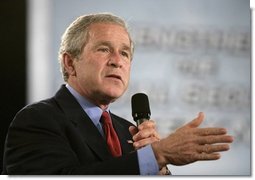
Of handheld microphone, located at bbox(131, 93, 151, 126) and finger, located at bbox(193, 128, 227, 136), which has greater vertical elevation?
handheld microphone, located at bbox(131, 93, 151, 126)

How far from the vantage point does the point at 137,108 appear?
217 cm

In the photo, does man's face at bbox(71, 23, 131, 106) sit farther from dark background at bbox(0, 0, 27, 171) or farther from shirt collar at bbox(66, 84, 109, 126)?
dark background at bbox(0, 0, 27, 171)

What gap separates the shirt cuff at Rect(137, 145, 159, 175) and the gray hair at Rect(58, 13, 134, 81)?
579mm

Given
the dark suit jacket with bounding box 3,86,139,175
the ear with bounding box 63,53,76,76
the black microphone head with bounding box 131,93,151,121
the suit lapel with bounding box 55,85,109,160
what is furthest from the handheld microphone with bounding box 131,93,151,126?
the ear with bounding box 63,53,76,76

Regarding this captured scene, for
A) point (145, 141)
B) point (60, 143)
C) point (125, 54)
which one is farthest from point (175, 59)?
point (60, 143)

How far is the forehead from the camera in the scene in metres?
2.27

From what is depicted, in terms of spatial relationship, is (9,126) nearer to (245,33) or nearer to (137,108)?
(137,108)

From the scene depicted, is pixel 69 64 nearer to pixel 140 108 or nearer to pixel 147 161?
pixel 140 108

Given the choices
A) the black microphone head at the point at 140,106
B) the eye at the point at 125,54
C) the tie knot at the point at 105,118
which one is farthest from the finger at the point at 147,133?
the eye at the point at 125,54

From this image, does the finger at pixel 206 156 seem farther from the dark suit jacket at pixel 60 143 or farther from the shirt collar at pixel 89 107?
the shirt collar at pixel 89 107

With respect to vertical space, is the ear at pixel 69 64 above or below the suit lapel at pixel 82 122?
above

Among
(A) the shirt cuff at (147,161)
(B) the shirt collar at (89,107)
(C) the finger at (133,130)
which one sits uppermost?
(B) the shirt collar at (89,107)

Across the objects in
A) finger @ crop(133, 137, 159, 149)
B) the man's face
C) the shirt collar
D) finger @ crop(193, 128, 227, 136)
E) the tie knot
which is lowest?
finger @ crop(133, 137, 159, 149)

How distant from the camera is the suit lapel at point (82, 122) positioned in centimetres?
219
